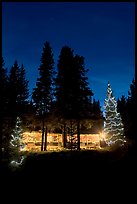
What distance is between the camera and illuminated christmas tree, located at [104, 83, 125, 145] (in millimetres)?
36406

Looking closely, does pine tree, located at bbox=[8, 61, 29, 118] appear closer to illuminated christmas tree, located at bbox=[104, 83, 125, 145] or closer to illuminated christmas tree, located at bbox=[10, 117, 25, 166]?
illuminated christmas tree, located at bbox=[10, 117, 25, 166]

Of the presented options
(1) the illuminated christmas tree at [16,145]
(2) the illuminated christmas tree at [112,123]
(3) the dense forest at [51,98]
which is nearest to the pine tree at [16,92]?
(3) the dense forest at [51,98]

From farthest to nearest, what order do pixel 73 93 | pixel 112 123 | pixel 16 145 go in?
1. pixel 112 123
2. pixel 73 93
3. pixel 16 145

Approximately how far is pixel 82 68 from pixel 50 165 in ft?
51.3

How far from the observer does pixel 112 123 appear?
38062 millimetres

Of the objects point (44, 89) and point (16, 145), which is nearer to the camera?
point (16, 145)

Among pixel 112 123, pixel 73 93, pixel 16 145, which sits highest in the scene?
pixel 73 93

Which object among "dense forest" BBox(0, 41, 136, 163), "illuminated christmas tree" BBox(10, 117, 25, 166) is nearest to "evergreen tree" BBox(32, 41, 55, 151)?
"dense forest" BBox(0, 41, 136, 163)

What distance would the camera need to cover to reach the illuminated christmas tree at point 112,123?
36.4 m

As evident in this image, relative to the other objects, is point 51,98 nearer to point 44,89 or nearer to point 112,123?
point 44,89

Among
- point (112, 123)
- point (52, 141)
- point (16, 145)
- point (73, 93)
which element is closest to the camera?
point (16, 145)

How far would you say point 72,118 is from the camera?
1220 inches

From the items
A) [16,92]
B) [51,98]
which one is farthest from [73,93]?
[16,92]

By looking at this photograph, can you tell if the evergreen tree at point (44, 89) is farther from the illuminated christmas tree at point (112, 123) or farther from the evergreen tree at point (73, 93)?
the illuminated christmas tree at point (112, 123)
